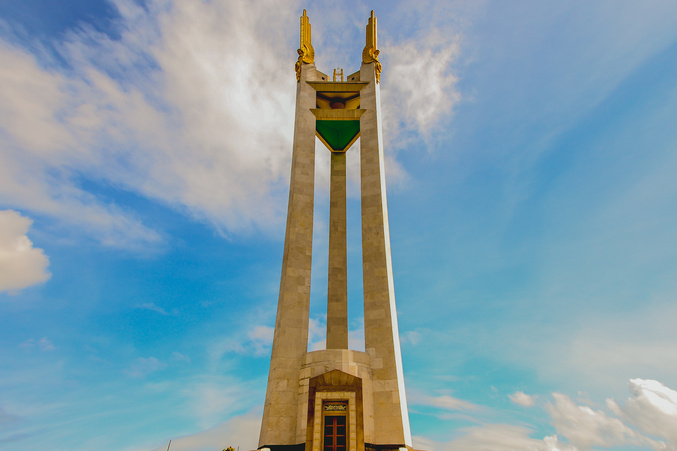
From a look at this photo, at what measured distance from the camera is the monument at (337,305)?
20234mm

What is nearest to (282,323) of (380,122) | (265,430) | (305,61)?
(265,430)

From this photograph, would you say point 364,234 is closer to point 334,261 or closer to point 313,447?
point 334,261

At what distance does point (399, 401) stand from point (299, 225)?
11588 mm

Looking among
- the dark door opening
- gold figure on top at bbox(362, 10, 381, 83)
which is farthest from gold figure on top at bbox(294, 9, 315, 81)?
the dark door opening

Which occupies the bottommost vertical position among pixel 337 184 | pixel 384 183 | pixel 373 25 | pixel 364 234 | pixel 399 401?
pixel 399 401

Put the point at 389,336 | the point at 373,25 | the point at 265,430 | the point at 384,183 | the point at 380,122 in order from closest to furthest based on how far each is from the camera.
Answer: the point at 265,430, the point at 389,336, the point at 384,183, the point at 380,122, the point at 373,25

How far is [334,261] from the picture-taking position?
3150 centimetres

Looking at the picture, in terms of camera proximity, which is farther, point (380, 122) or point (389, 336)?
point (380, 122)

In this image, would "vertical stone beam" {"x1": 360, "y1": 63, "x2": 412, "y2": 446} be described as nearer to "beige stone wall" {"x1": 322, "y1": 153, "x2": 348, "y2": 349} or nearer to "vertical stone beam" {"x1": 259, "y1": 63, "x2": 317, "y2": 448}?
"vertical stone beam" {"x1": 259, "y1": 63, "x2": 317, "y2": 448}

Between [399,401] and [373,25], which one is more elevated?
[373,25]

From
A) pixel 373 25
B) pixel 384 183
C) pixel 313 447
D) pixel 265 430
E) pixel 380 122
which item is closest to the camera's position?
pixel 313 447

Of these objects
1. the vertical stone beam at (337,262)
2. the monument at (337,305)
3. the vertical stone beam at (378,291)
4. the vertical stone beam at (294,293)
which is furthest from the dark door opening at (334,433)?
the vertical stone beam at (337,262)

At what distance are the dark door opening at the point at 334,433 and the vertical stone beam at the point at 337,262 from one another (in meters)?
8.82

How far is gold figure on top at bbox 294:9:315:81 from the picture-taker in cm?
3234
